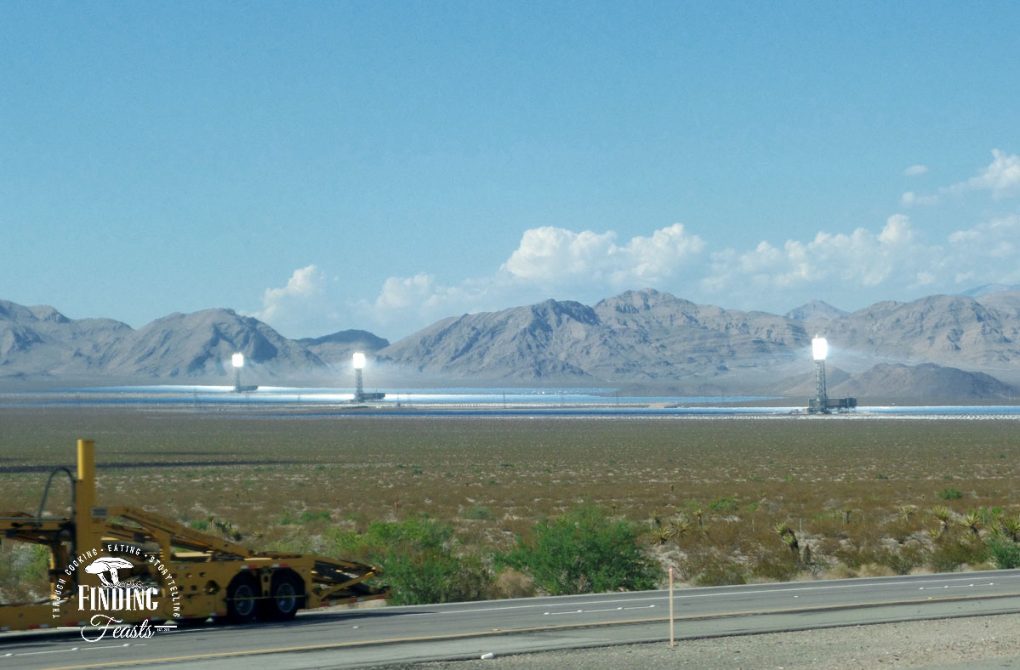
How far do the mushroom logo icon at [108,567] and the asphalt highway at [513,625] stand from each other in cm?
84

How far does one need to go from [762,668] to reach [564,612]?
634 centimetres

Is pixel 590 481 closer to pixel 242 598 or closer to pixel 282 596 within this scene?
pixel 282 596

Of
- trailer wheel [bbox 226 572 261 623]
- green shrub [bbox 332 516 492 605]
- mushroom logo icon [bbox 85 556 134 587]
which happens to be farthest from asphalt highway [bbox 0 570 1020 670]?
green shrub [bbox 332 516 492 605]

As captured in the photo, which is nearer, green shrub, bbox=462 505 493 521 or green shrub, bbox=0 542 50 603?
green shrub, bbox=0 542 50 603

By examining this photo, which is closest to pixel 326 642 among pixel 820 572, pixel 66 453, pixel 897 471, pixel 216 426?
pixel 820 572

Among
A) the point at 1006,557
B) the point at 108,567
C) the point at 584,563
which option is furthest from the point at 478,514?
the point at 108,567

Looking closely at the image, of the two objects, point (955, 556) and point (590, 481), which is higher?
point (955, 556)

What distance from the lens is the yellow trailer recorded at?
59.0ft

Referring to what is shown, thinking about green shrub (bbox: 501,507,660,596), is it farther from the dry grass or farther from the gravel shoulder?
the gravel shoulder

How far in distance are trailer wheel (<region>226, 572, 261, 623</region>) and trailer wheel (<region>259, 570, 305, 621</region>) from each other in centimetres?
23

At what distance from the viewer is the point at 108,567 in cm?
1803

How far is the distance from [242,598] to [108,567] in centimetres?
249

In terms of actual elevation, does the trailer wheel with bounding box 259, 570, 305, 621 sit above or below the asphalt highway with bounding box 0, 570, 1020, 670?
above

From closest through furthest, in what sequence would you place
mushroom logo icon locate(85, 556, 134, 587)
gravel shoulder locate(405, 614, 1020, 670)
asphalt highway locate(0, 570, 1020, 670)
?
gravel shoulder locate(405, 614, 1020, 670)
asphalt highway locate(0, 570, 1020, 670)
mushroom logo icon locate(85, 556, 134, 587)
